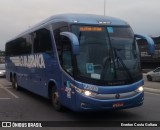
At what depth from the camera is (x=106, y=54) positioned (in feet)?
34.5

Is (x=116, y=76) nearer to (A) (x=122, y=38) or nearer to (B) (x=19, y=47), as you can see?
(A) (x=122, y=38)

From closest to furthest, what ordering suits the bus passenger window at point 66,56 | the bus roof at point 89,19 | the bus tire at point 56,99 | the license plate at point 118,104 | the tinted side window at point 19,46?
the license plate at point 118,104 → the bus passenger window at point 66,56 → the bus roof at point 89,19 → the bus tire at point 56,99 → the tinted side window at point 19,46

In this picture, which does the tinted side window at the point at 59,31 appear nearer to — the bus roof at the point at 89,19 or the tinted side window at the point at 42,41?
the bus roof at the point at 89,19

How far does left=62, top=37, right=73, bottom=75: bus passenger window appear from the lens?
421 inches

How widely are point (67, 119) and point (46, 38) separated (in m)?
3.52

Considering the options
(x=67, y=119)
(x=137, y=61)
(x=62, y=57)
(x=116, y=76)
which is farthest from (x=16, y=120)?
(x=137, y=61)

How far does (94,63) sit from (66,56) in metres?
1.06

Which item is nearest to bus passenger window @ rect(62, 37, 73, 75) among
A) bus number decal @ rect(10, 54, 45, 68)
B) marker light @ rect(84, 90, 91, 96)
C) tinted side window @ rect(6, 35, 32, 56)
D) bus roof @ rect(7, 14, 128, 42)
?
bus roof @ rect(7, 14, 128, 42)

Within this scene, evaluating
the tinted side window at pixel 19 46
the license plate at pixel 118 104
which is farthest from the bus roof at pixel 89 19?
the tinted side window at pixel 19 46

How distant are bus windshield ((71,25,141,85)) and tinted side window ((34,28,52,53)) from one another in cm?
223

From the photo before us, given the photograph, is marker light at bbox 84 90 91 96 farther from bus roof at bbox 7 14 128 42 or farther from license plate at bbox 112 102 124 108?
bus roof at bbox 7 14 128 42

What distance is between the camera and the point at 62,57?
446 inches

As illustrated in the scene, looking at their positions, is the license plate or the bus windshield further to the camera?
the bus windshield

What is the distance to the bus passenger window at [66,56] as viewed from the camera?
35.1 feet
